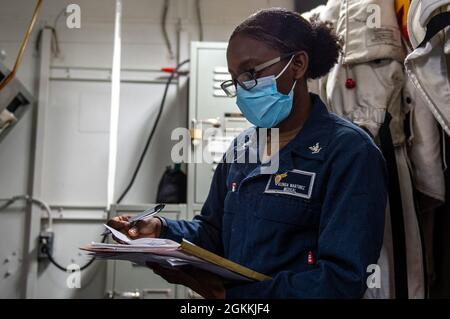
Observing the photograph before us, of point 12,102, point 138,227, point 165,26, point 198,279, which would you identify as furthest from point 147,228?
point 165,26

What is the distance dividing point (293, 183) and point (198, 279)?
0.30 meters

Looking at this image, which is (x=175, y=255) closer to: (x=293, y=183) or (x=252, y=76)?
(x=293, y=183)

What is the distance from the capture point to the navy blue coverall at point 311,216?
0.79 metres

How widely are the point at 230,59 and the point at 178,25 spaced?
1.52 m

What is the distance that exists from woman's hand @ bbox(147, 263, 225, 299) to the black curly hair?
569 millimetres

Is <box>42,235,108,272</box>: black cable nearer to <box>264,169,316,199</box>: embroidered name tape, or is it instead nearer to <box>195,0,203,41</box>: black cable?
<box>195,0,203,41</box>: black cable

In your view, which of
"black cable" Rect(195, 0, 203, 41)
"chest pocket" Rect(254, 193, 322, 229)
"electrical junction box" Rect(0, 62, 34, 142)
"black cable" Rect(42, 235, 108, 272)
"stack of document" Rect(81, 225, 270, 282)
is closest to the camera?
"stack of document" Rect(81, 225, 270, 282)

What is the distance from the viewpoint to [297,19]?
1.07 metres

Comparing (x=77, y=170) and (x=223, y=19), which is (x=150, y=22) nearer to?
(x=223, y=19)

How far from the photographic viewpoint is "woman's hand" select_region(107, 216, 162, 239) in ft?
3.25

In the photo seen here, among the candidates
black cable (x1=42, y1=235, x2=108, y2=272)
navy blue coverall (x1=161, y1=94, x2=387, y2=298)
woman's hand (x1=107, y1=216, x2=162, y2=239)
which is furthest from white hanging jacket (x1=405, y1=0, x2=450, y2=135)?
black cable (x1=42, y1=235, x2=108, y2=272)

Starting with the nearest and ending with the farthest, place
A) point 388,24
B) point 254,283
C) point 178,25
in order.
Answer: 1. point 254,283
2. point 388,24
3. point 178,25

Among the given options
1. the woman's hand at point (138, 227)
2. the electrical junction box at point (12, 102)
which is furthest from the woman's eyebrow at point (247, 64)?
the electrical junction box at point (12, 102)
